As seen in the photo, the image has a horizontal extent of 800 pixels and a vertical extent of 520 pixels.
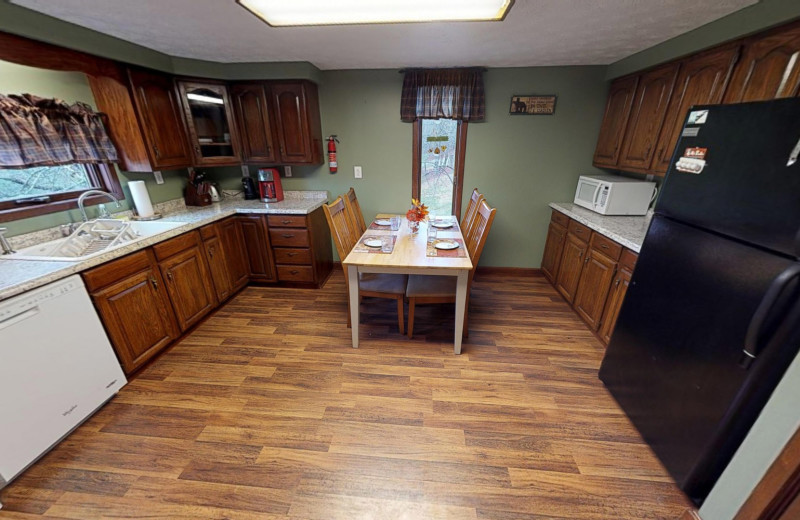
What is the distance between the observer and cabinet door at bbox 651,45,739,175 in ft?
5.59

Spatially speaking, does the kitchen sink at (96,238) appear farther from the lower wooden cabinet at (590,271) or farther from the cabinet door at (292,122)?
the lower wooden cabinet at (590,271)

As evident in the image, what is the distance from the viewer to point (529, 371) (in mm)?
2016

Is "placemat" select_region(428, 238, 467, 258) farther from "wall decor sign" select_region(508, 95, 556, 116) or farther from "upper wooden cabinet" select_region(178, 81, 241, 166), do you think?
"upper wooden cabinet" select_region(178, 81, 241, 166)

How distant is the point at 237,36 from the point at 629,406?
11.3 ft

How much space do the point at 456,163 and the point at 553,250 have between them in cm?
142

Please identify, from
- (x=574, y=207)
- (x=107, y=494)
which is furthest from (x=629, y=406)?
(x=107, y=494)

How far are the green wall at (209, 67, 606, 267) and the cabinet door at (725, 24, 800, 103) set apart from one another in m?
1.32

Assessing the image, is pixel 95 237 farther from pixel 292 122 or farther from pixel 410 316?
pixel 410 316

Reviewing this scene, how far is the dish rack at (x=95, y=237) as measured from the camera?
6.30ft

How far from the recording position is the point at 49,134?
188 centimetres

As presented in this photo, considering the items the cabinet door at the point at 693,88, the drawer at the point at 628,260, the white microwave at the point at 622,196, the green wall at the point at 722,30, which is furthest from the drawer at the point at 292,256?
the green wall at the point at 722,30

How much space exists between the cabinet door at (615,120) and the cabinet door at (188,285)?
3791 mm

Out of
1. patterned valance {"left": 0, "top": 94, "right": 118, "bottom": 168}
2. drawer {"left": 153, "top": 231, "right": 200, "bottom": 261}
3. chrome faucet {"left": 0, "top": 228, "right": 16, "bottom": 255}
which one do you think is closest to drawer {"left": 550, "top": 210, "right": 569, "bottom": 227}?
drawer {"left": 153, "top": 231, "right": 200, "bottom": 261}

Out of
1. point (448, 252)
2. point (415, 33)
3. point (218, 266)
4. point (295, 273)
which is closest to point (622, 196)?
point (448, 252)
